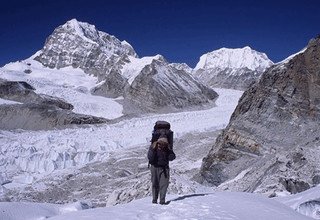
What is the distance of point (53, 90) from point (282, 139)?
5042cm

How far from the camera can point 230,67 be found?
5369 inches

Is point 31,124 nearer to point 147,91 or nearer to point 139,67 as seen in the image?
point 147,91

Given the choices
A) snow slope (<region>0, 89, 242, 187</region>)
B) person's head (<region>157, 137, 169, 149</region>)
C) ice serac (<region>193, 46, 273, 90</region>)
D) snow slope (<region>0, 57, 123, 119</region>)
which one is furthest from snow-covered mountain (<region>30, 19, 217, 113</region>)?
person's head (<region>157, 137, 169, 149</region>)

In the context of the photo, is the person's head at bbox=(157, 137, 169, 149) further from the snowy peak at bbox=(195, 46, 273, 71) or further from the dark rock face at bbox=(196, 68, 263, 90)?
the snowy peak at bbox=(195, 46, 273, 71)

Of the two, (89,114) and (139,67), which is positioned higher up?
(139,67)

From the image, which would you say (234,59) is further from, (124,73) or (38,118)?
(38,118)

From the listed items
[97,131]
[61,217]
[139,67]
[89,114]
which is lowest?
[61,217]

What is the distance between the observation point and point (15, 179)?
82.0 ft

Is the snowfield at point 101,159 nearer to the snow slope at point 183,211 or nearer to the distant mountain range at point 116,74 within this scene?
the snow slope at point 183,211

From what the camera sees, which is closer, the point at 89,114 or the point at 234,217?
the point at 234,217

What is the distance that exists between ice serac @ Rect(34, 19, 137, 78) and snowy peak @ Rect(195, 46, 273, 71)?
43725 millimetres

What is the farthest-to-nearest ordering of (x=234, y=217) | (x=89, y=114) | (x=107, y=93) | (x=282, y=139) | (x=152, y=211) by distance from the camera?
(x=107, y=93), (x=89, y=114), (x=282, y=139), (x=152, y=211), (x=234, y=217)

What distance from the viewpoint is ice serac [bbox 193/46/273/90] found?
12344 centimetres

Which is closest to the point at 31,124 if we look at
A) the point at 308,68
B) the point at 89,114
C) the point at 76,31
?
the point at 89,114
